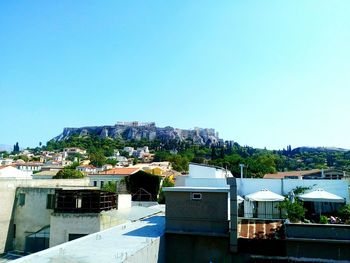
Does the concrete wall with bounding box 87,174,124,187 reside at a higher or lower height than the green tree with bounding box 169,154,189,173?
lower

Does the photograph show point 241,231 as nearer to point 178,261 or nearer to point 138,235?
point 178,261

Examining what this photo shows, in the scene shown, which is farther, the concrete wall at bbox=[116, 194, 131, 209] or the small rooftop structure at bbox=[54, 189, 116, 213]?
the concrete wall at bbox=[116, 194, 131, 209]

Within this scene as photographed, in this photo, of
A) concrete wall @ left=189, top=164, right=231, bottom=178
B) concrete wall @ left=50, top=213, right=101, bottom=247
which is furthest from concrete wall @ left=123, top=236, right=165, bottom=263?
concrete wall @ left=189, top=164, right=231, bottom=178

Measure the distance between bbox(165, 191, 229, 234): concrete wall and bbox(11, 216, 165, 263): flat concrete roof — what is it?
1018 millimetres

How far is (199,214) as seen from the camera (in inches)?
628

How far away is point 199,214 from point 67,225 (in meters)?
13.1

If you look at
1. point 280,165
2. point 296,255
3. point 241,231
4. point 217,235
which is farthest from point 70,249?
point 280,165

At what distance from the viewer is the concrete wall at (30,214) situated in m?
Result: 31.5

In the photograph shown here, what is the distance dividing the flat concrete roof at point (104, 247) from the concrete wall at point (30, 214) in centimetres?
1707

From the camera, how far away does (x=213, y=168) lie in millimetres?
33125

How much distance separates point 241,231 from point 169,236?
11.4 feet

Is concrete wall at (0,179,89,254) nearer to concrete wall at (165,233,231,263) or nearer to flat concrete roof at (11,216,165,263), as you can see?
flat concrete roof at (11,216,165,263)

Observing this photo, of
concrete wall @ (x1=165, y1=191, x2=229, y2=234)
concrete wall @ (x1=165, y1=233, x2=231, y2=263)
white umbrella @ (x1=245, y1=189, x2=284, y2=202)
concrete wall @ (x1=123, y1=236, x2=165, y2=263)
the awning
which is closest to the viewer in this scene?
concrete wall @ (x1=123, y1=236, x2=165, y2=263)

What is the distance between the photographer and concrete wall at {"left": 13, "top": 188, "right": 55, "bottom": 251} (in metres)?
31.5
